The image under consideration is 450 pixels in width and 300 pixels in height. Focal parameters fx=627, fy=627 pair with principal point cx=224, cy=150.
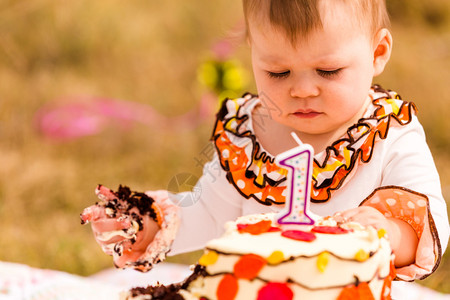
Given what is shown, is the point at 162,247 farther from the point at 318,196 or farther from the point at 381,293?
the point at 381,293

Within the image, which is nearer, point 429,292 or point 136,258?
point 136,258

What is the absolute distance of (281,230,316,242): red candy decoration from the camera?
85 cm

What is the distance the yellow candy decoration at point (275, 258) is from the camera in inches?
32.2

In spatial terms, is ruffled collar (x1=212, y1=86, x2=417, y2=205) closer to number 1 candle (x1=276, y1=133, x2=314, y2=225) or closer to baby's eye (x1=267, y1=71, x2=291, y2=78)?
baby's eye (x1=267, y1=71, x2=291, y2=78)

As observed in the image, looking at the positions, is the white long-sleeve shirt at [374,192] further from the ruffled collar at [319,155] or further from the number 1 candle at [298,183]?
the number 1 candle at [298,183]

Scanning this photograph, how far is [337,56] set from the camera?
3.65ft

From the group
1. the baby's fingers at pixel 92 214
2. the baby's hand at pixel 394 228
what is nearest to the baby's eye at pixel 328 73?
the baby's hand at pixel 394 228

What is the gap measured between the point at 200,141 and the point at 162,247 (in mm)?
1743

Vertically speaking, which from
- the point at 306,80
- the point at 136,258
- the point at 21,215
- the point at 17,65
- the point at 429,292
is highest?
the point at 17,65

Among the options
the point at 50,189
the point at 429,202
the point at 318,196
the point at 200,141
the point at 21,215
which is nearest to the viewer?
the point at 429,202

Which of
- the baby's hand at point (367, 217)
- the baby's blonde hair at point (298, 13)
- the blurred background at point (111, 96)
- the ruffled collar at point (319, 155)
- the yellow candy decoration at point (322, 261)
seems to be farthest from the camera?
the blurred background at point (111, 96)


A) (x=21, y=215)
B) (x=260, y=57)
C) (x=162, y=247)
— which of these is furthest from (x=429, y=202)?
(x=21, y=215)

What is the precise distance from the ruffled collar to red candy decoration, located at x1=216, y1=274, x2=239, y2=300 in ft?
1.33

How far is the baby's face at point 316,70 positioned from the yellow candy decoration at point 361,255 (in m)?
0.37
